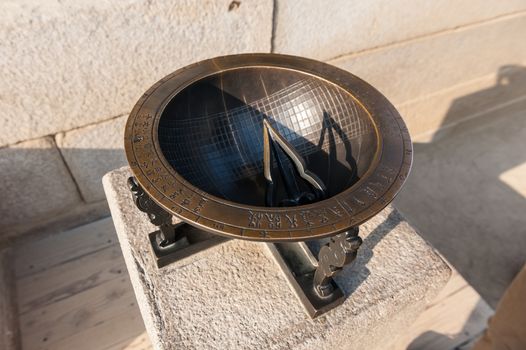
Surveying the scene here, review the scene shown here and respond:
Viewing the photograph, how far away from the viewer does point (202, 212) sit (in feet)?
3.39

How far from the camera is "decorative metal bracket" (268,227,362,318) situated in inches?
48.2

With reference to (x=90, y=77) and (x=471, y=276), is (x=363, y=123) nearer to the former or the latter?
(x=90, y=77)

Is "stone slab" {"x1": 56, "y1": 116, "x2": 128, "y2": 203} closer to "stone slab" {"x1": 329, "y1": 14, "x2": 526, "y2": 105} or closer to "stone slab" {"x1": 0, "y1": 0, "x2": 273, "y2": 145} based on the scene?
"stone slab" {"x1": 0, "y1": 0, "x2": 273, "y2": 145}

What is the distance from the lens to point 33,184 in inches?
86.6

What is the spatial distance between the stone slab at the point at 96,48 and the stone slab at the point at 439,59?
101 centimetres

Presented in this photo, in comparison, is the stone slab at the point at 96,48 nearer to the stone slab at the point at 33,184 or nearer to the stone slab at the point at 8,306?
Result: the stone slab at the point at 33,184

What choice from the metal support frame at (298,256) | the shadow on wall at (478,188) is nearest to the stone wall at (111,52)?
the metal support frame at (298,256)

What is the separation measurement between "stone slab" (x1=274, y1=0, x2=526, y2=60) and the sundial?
981mm

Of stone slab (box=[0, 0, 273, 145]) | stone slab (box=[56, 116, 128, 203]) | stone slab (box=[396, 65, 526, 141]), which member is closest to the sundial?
stone slab (box=[0, 0, 273, 145])

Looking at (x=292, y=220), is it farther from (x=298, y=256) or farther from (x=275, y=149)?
(x=298, y=256)

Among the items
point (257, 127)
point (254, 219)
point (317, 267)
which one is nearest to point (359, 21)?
point (257, 127)

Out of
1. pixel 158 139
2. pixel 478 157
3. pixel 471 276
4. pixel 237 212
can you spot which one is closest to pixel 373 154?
pixel 237 212

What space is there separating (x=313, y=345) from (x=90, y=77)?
1664 mm

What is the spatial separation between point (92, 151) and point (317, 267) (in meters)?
1.53
